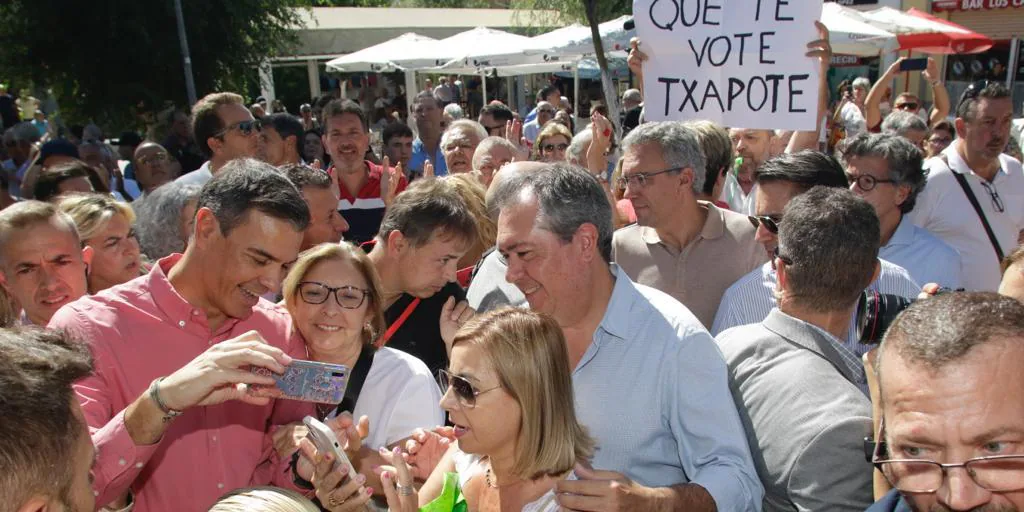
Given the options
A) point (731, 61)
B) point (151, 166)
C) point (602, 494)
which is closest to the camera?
point (602, 494)

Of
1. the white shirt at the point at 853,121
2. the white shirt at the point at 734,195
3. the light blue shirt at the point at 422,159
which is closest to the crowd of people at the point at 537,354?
the white shirt at the point at 734,195

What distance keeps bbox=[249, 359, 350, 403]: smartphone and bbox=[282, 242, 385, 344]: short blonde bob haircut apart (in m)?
0.70

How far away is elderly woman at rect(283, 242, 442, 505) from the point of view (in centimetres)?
259

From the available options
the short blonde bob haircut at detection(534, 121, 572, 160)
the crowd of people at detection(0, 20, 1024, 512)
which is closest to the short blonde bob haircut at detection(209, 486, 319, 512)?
the crowd of people at detection(0, 20, 1024, 512)

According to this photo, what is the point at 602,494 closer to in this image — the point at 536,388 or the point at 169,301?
the point at 536,388

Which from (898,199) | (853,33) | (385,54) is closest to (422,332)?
(898,199)

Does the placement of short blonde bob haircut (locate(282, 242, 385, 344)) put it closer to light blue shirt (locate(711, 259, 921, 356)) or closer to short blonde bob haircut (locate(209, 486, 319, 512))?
short blonde bob haircut (locate(209, 486, 319, 512))

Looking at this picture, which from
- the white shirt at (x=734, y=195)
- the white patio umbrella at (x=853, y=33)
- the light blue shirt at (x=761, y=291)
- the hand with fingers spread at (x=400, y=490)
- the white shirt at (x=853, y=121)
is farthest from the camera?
the white patio umbrella at (x=853, y=33)

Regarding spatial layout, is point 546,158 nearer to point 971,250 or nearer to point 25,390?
point 971,250

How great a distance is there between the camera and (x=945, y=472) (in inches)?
55.1

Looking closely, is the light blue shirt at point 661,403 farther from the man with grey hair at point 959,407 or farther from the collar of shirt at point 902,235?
the collar of shirt at point 902,235

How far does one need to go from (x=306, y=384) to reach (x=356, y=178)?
12.1 feet

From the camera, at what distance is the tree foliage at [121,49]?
1367cm

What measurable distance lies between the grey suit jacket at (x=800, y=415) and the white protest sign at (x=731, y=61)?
2266mm
